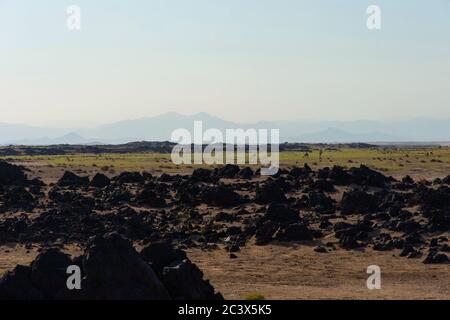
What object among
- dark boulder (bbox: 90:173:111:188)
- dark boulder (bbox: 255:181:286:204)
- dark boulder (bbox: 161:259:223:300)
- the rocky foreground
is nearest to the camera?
the rocky foreground

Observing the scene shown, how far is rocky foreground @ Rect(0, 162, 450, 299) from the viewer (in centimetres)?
2095

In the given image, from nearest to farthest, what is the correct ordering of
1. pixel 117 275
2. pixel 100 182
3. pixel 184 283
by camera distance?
pixel 117 275 → pixel 184 283 → pixel 100 182

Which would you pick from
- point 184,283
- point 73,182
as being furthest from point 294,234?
point 73,182

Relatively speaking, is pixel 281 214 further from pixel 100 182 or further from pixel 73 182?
pixel 73 182

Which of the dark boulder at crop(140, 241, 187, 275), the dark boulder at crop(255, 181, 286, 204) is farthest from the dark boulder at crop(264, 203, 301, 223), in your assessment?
the dark boulder at crop(140, 241, 187, 275)

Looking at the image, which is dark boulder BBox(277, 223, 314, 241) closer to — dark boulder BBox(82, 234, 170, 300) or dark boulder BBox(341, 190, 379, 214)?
dark boulder BBox(341, 190, 379, 214)

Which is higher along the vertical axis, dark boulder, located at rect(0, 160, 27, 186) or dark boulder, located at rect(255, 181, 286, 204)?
dark boulder, located at rect(0, 160, 27, 186)

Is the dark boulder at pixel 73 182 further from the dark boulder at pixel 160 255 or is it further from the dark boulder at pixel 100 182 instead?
the dark boulder at pixel 160 255

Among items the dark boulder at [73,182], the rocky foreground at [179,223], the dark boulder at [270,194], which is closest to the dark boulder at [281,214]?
the rocky foreground at [179,223]

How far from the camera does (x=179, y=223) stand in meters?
47.0

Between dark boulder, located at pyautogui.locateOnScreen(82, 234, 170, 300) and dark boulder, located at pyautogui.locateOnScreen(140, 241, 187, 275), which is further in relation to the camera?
dark boulder, located at pyautogui.locateOnScreen(140, 241, 187, 275)

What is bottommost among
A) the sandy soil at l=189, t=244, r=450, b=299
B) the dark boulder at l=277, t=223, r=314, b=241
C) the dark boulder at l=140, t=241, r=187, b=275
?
the sandy soil at l=189, t=244, r=450, b=299
